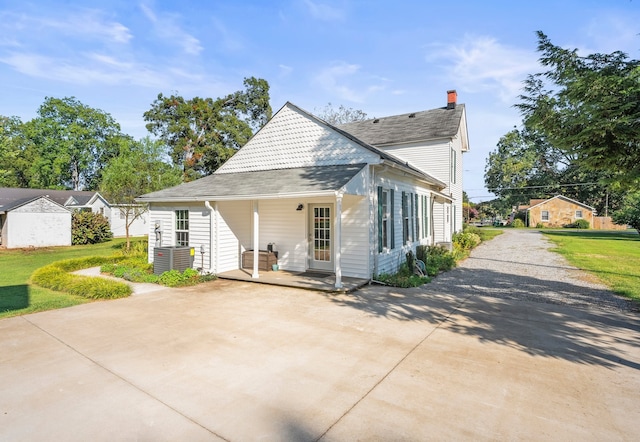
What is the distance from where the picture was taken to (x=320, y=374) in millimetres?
4055

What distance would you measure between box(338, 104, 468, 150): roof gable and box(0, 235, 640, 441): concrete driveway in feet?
42.0

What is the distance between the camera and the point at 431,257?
1330 centimetres

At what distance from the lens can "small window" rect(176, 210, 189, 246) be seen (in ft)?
36.6

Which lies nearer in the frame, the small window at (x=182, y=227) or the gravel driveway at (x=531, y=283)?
the gravel driveway at (x=531, y=283)

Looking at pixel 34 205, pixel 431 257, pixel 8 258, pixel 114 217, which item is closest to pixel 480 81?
pixel 431 257

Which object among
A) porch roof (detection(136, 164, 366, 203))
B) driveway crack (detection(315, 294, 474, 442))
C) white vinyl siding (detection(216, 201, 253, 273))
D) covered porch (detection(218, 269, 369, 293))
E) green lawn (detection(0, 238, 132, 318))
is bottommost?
driveway crack (detection(315, 294, 474, 442))

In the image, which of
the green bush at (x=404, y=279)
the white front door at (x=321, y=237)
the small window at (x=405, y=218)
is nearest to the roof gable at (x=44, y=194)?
the white front door at (x=321, y=237)

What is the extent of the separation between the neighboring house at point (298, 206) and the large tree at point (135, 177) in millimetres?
5128

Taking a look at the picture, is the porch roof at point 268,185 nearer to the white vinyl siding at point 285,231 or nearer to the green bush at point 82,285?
the white vinyl siding at point 285,231

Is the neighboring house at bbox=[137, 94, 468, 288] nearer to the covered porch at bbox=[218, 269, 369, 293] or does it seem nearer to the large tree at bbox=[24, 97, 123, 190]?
the covered porch at bbox=[218, 269, 369, 293]

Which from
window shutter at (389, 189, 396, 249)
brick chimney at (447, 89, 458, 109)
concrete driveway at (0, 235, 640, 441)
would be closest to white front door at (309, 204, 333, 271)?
window shutter at (389, 189, 396, 249)

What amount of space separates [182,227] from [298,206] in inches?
163

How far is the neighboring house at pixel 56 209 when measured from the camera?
20.5 metres

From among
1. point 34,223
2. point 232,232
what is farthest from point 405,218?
point 34,223
